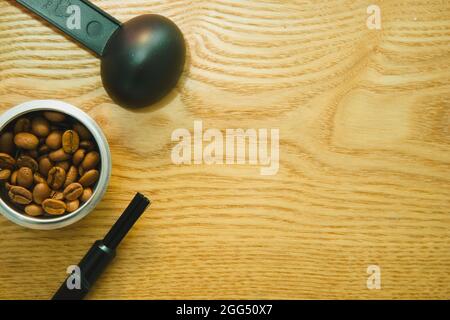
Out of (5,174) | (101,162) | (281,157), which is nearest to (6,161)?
(5,174)

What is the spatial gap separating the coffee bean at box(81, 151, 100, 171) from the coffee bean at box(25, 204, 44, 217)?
3.1 inches

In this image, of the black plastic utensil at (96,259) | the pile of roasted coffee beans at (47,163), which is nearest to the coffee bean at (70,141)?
the pile of roasted coffee beans at (47,163)

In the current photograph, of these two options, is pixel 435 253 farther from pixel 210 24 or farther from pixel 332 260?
pixel 210 24

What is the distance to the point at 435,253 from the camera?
2.39 ft

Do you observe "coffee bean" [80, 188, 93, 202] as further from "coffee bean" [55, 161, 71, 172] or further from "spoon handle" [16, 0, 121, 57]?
"spoon handle" [16, 0, 121, 57]

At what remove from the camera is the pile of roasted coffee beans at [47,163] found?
65cm

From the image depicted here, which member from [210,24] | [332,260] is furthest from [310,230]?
[210,24]

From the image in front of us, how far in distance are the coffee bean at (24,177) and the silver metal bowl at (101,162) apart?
0.03 metres

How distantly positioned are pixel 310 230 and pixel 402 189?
A: 5.8 inches

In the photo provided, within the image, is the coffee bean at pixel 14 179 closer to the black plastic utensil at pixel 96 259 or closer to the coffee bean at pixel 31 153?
the coffee bean at pixel 31 153

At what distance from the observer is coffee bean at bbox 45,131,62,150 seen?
650 millimetres

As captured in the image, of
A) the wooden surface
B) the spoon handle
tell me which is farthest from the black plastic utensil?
the spoon handle

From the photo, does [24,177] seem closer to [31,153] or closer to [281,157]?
[31,153]
